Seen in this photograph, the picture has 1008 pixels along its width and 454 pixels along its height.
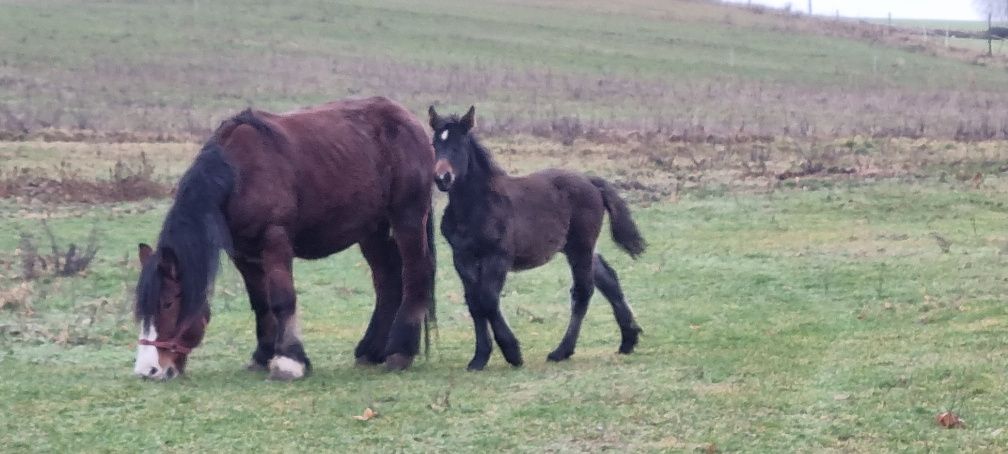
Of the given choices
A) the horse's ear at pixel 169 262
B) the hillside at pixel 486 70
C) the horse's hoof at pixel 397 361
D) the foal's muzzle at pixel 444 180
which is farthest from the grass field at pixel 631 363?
the hillside at pixel 486 70

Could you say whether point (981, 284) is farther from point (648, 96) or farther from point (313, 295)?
point (648, 96)

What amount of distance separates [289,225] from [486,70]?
33.0m

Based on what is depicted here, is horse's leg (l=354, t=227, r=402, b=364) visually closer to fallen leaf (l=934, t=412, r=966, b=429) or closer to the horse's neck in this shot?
the horse's neck

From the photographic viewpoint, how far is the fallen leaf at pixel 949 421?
6445 mm

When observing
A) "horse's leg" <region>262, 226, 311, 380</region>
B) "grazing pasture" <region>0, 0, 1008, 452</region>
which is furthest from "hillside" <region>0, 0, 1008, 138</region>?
"horse's leg" <region>262, 226, 311, 380</region>

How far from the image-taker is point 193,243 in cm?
785

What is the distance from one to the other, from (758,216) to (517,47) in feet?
100

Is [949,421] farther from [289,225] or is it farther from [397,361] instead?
[289,225]

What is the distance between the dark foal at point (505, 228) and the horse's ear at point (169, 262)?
1635mm

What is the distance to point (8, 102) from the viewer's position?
3030 cm

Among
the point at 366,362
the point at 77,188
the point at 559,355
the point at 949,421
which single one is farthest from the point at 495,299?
the point at 77,188

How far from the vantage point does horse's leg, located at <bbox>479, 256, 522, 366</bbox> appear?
876 centimetres

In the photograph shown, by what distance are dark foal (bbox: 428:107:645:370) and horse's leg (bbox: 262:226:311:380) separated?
106 centimetres

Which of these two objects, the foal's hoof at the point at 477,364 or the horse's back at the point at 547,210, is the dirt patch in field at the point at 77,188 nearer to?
the horse's back at the point at 547,210
